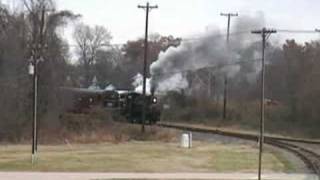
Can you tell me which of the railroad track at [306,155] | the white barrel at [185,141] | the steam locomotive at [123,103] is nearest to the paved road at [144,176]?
the railroad track at [306,155]

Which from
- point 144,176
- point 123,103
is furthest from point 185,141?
point 123,103

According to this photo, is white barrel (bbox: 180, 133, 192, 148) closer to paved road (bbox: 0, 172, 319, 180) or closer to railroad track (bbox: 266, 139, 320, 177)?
railroad track (bbox: 266, 139, 320, 177)

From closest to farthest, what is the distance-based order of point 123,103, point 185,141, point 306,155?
point 306,155
point 185,141
point 123,103

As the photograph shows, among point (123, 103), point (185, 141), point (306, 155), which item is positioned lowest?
point (306, 155)

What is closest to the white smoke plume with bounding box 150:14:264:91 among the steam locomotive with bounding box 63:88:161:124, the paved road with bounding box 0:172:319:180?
the steam locomotive with bounding box 63:88:161:124

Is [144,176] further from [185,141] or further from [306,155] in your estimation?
[185,141]

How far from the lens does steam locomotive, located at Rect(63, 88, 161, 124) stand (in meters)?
68.6

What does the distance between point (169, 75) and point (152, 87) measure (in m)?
4.37

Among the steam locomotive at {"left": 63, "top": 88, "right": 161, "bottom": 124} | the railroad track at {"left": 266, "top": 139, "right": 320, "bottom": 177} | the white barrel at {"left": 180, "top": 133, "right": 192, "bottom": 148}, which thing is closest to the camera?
the railroad track at {"left": 266, "top": 139, "right": 320, "bottom": 177}

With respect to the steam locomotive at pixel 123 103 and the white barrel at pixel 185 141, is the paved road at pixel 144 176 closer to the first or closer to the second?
the white barrel at pixel 185 141

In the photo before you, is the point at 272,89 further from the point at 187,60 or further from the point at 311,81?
the point at 311,81

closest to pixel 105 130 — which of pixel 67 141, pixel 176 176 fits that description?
pixel 67 141

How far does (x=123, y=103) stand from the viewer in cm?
7056

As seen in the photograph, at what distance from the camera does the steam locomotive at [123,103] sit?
68.6 meters
